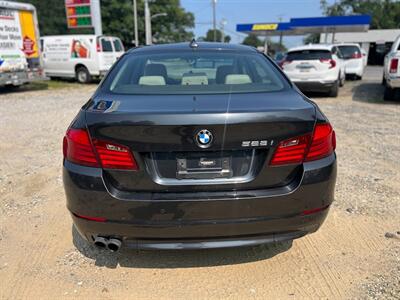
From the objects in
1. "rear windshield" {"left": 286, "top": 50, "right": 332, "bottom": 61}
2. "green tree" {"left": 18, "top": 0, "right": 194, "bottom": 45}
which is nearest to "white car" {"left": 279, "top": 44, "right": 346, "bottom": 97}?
"rear windshield" {"left": 286, "top": 50, "right": 332, "bottom": 61}

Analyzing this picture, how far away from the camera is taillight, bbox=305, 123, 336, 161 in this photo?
91.9 inches

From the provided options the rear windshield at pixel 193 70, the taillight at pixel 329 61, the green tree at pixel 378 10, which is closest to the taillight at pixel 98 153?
the rear windshield at pixel 193 70

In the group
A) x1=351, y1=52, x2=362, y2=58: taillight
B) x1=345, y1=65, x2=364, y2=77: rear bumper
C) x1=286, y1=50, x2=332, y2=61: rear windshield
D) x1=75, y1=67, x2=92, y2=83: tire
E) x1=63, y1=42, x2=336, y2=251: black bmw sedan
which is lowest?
x1=75, y1=67, x2=92, y2=83: tire

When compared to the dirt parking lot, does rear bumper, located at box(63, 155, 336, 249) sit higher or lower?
higher

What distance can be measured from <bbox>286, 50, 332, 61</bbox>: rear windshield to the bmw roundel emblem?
982 cm

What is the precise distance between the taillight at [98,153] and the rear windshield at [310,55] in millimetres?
9978

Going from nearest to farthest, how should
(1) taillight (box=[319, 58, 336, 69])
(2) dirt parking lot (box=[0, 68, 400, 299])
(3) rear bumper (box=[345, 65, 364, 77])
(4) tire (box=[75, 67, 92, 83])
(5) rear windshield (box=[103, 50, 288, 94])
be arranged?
(2) dirt parking lot (box=[0, 68, 400, 299]) → (5) rear windshield (box=[103, 50, 288, 94]) → (1) taillight (box=[319, 58, 336, 69]) → (3) rear bumper (box=[345, 65, 364, 77]) → (4) tire (box=[75, 67, 92, 83])

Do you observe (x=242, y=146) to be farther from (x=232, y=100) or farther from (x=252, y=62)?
(x=252, y=62)

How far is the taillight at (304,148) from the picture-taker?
2.26 meters

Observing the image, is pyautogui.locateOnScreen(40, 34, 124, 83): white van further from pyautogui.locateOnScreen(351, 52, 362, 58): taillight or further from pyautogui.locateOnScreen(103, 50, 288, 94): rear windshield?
pyautogui.locateOnScreen(103, 50, 288, 94): rear windshield

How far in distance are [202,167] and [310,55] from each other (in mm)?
9976

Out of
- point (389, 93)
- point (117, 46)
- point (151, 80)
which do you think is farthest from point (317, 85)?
point (117, 46)

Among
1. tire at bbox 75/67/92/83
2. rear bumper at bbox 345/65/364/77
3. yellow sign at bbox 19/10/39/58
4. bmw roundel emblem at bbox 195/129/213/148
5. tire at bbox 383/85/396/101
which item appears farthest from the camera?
tire at bbox 75/67/92/83

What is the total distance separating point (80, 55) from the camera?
1739 cm
